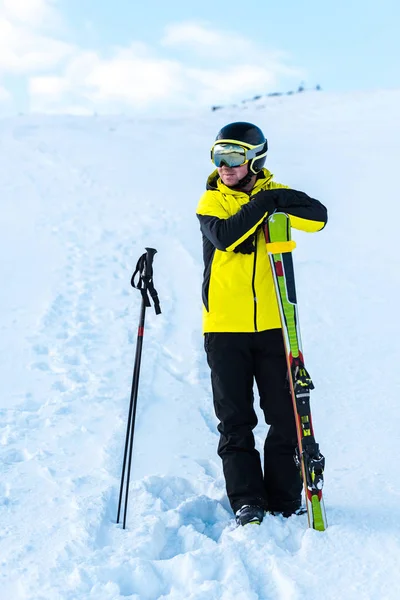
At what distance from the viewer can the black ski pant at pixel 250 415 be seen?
3409mm

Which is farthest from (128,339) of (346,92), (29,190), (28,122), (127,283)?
(346,92)

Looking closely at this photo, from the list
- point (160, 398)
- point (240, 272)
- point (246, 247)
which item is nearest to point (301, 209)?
point (246, 247)

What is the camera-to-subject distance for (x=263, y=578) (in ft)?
9.14

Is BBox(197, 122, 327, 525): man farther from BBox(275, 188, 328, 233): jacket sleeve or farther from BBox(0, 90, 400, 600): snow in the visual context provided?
BBox(0, 90, 400, 600): snow

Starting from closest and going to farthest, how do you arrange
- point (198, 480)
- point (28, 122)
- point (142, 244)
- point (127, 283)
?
point (198, 480) < point (127, 283) < point (142, 244) < point (28, 122)

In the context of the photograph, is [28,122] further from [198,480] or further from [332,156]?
[198,480]

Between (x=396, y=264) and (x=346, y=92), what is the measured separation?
73.4ft

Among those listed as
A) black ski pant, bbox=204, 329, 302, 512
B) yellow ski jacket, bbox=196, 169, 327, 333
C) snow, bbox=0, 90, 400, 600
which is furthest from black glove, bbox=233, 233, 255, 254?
snow, bbox=0, 90, 400, 600

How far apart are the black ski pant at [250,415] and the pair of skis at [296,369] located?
0.15 metres

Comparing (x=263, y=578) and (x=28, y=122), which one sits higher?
(x=28, y=122)

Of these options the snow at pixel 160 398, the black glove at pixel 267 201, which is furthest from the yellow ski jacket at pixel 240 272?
the snow at pixel 160 398

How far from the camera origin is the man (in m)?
3.39

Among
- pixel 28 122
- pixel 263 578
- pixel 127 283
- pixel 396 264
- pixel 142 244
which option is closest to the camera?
pixel 263 578

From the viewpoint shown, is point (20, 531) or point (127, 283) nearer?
point (20, 531)
